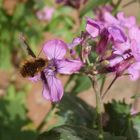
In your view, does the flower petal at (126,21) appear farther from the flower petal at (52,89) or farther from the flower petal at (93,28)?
the flower petal at (52,89)

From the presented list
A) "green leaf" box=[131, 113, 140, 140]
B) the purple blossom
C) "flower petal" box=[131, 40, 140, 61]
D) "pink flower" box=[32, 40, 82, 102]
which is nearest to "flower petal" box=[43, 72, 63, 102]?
"pink flower" box=[32, 40, 82, 102]

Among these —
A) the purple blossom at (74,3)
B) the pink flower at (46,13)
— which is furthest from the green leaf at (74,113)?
the pink flower at (46,13)

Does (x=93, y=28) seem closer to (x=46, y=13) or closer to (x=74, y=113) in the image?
(x=74, y=113)

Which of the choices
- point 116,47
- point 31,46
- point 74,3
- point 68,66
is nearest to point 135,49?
point 116,47

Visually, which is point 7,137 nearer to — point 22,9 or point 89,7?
point 89,7

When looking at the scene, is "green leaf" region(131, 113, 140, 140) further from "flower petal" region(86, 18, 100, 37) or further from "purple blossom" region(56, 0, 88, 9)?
"purple blossom" region(56, 0, 88, 9)

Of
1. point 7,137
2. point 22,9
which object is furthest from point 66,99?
point 22,9
